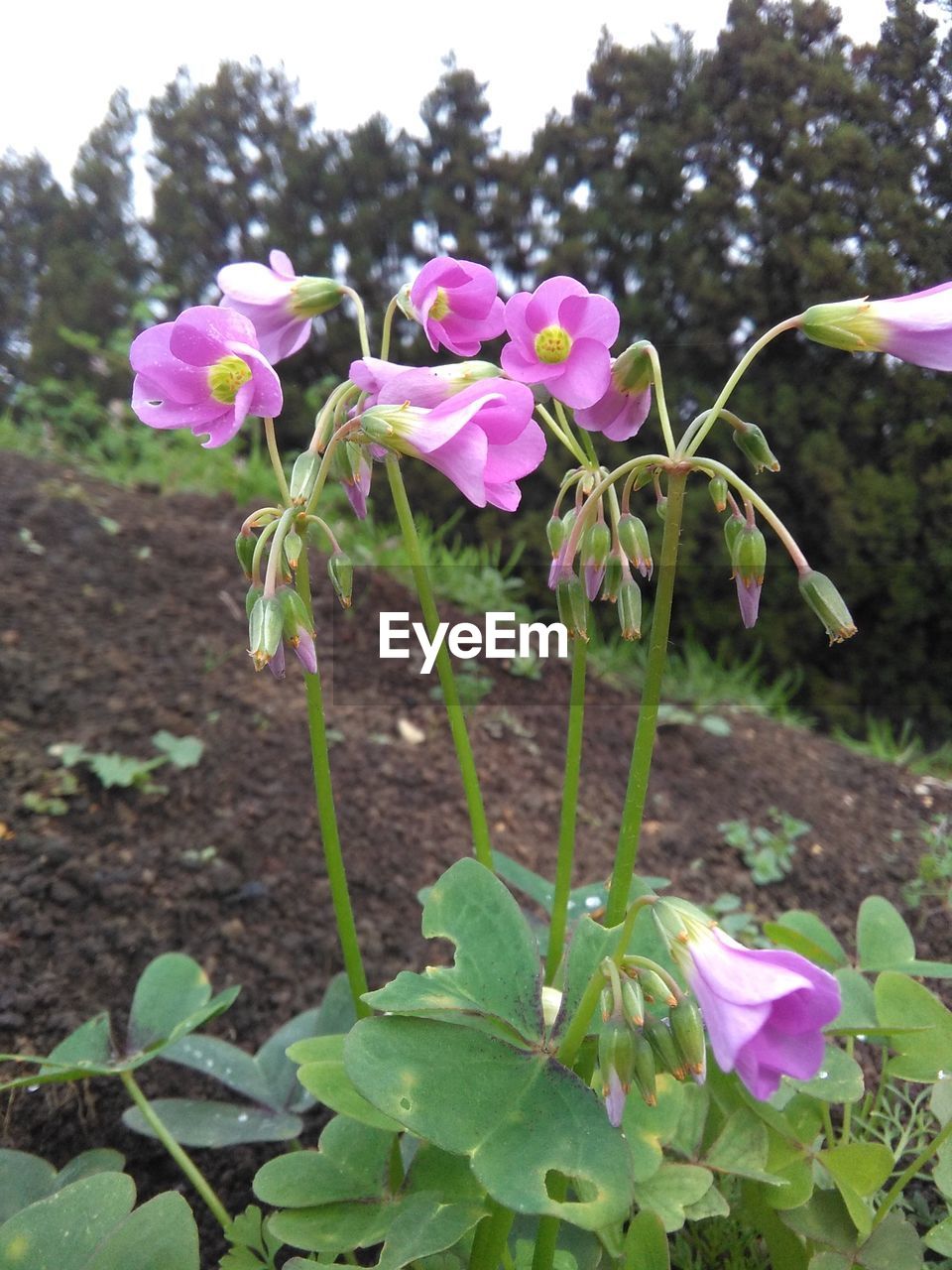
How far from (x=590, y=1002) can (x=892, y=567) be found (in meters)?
2.53

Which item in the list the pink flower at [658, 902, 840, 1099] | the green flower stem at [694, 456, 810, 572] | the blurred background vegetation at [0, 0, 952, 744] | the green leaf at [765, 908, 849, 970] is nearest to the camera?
the pink flower at [658, 902, 840, 1099]

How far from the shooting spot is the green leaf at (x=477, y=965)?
74cm

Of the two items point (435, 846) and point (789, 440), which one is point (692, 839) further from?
point (789, 440)

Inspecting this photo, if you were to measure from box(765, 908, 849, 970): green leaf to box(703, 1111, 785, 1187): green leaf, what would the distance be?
0.23 meters

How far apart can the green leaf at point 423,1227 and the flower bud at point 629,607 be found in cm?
50

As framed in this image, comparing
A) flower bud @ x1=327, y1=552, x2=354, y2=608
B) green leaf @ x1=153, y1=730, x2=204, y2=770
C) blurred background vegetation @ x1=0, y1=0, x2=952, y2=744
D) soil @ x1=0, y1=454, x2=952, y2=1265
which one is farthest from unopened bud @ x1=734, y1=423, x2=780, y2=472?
blurred background vegetation @ x1=0, y1=0, x2=952, y2=744

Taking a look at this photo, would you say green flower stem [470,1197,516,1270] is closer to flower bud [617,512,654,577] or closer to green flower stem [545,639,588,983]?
green flower stem [545,639,588,983]

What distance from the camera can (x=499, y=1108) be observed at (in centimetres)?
68

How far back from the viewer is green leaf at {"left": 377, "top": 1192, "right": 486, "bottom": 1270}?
2.09 ft

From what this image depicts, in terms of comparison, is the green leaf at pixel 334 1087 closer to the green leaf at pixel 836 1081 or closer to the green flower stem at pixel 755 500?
the green leaf at pixel 836 1081

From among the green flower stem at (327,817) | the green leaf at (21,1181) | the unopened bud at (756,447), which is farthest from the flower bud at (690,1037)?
the green leaf at (21,1181)

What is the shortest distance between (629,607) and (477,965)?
35 cm

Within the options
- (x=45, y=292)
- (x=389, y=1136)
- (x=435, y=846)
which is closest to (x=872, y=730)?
(x=435, y=846)

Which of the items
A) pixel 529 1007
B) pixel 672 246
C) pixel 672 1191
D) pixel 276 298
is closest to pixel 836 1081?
pixel 672 1191
